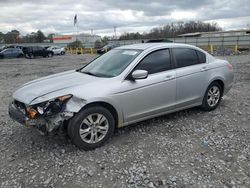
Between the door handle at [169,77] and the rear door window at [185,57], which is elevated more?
the rear door window at [185,57]

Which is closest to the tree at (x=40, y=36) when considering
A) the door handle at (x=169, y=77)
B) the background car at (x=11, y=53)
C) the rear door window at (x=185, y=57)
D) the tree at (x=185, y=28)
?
the tree at (x=185, y=28)

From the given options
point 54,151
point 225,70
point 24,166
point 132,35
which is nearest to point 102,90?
point 54,151

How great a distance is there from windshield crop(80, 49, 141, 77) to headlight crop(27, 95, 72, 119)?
950 mm

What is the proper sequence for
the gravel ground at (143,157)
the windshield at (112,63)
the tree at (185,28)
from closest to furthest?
the gravel ground at (143,157) < the windshield at (112,63) < the tree at (185,28)

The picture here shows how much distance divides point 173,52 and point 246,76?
6020mm

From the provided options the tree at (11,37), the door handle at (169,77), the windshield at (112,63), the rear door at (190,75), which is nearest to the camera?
the windshield at (112,63)

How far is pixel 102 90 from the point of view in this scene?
362 cm

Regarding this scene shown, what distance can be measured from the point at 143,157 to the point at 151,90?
116 centimetres

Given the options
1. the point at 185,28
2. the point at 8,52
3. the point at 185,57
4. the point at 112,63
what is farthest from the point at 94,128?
the point at 185,28

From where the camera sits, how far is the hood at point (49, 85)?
11.7ft

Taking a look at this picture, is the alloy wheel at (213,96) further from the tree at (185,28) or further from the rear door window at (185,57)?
the tree at (185,28)

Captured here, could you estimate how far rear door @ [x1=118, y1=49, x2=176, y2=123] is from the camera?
3.90 metres

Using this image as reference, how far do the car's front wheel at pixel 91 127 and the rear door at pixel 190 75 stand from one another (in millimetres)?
1521

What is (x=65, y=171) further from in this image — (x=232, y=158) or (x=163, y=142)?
(x=232, y=158)
